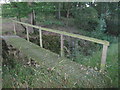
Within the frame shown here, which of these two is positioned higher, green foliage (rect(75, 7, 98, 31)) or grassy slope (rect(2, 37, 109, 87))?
green foliage (rect(75, 7, 98, 31))

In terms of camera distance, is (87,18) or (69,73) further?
(87,18)

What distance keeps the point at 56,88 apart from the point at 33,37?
474cm

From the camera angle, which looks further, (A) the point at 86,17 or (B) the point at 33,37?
(A) the point at 86,17

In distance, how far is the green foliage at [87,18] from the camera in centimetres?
799

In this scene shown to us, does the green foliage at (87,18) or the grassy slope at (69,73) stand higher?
the green foliage at (87,18)

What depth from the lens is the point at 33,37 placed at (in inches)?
263

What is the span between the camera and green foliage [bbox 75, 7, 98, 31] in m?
7.99

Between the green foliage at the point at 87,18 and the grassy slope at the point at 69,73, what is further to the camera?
the green foliage at the point at 87,18

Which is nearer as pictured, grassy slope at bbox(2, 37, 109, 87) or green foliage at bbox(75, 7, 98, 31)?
grassy slope at bbox(2, 37, 109, 87)

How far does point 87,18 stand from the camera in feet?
26.7

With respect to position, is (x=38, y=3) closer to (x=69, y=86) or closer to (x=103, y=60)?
(x=103, y=60)

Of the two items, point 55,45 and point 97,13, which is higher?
point 97,13

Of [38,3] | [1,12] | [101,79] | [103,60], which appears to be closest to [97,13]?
[38,3]

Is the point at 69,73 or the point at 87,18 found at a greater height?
the point at 87,18
